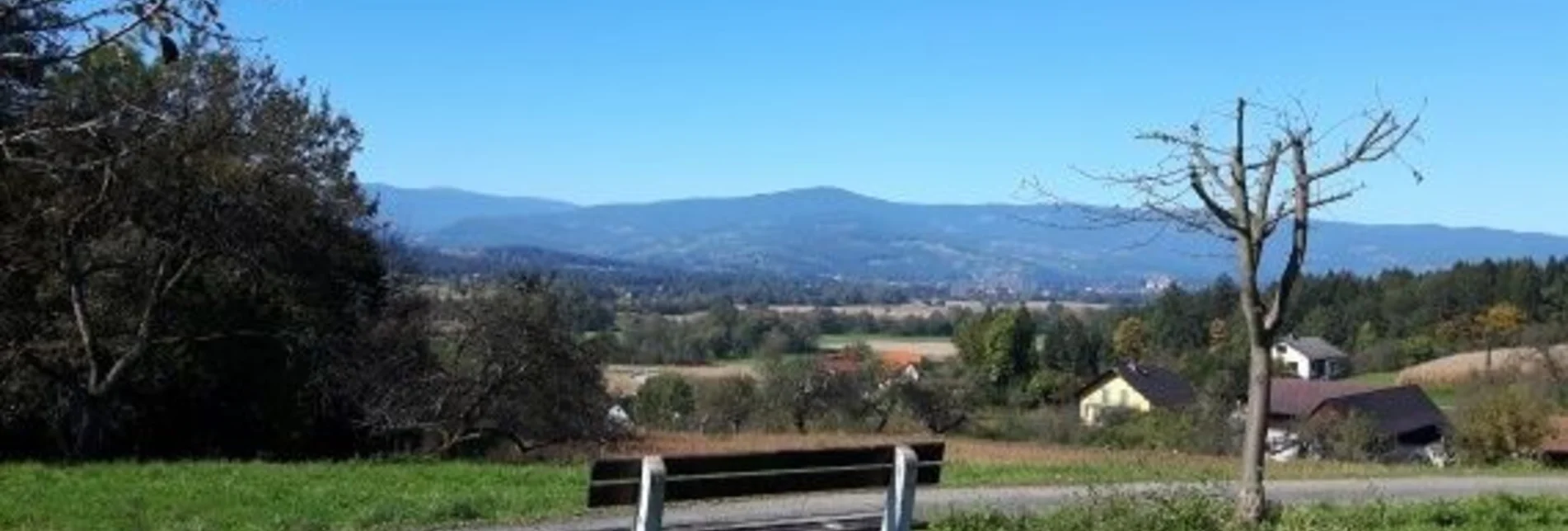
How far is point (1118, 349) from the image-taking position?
112 m

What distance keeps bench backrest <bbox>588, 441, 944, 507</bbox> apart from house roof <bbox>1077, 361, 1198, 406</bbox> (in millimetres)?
67379

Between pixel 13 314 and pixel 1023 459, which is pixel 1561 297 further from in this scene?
pixel 13 314

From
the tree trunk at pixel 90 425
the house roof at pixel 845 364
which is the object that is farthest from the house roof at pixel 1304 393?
the tree trunk at pixel 90 425

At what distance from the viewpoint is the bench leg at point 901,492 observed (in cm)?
1021

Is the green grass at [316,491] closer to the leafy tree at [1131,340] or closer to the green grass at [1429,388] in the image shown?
the green grass at [1429,388]

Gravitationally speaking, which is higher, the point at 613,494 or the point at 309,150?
the point at 309,150

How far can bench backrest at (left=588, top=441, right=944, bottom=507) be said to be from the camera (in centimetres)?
900

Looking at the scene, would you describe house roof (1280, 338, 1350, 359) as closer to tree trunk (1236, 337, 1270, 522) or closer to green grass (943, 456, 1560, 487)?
green grass (943, 456, 1560, 487)

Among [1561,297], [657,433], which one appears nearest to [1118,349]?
[1561,297]

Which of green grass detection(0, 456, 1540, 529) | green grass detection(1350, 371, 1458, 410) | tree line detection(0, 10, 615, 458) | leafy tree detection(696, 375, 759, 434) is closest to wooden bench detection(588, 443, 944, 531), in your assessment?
green grass detection(0, 456, 1540, 529)

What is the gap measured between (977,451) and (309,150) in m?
13.5

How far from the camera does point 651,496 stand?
8.89 m

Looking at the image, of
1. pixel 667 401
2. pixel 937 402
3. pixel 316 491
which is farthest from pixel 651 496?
pixel 937 402

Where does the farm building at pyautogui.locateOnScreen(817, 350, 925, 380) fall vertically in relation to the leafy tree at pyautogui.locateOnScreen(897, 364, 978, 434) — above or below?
above
